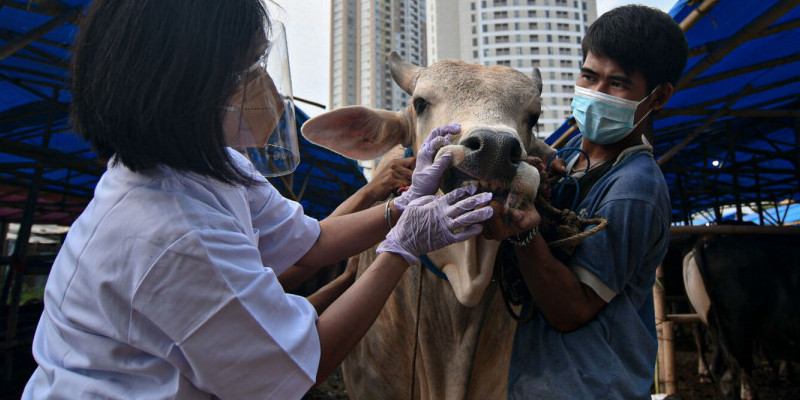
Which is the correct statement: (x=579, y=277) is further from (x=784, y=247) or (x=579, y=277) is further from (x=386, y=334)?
(x=784, y=247)

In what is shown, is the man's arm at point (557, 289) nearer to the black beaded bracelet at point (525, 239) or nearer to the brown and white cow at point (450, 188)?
the black beaded bracelet at point (525, 239)

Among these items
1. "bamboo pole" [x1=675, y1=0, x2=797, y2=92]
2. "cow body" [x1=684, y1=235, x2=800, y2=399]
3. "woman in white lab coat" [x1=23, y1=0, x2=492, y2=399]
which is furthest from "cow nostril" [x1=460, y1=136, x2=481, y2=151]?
"cow body" [x1=684, y1=235, x2=800, y2=399]

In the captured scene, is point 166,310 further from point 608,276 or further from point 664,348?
point 664,348

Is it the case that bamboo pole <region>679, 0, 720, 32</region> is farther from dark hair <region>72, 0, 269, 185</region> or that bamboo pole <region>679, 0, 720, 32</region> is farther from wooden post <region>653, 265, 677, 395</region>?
dark hair <region>72, 0, 269, 185</region>

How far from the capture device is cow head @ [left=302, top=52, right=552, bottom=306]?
5.30 ft

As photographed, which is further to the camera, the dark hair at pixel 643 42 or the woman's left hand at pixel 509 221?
the dark hair at pixel 643 42

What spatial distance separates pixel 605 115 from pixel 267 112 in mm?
1207

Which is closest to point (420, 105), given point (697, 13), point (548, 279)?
point (548, 279)

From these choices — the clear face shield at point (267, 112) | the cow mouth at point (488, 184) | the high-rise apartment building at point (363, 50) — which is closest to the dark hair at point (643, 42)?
the cow mouth at point (488, 184)

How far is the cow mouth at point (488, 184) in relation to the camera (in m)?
1.58

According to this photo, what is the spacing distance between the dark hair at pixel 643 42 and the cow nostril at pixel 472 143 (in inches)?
25.2

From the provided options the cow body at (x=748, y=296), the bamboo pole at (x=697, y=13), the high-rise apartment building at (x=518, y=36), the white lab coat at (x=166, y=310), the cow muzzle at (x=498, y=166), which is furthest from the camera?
the high-rise apartment building at (x=518, y=36)

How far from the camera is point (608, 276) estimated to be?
153 centimetres

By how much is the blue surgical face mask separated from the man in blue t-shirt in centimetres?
2
